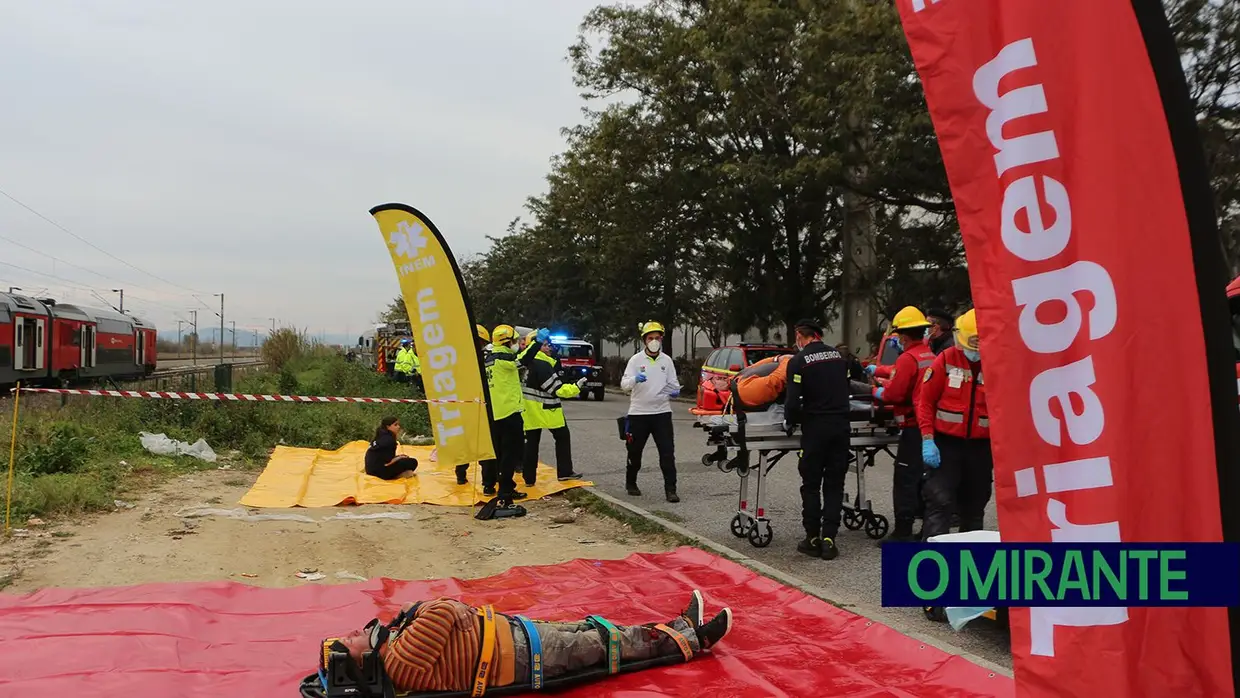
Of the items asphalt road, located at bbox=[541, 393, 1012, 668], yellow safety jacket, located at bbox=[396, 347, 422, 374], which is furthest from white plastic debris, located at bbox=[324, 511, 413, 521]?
yellow safety jacket, located at bbox=[396, 347, 422, 374]

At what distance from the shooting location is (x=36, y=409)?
45.1ft

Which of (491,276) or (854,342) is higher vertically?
(491,276)

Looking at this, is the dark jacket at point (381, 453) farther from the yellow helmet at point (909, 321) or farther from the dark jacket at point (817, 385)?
the yellow helmet at point (909, 321)

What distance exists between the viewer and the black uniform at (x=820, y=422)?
658 centimetres

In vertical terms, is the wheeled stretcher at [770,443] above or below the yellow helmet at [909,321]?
below

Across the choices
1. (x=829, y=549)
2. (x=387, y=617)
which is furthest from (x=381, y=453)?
(x=829, y=549)

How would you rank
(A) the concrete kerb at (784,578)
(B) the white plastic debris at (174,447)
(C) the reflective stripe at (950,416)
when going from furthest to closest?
(B) the white plastic debris at (174,447) < (C) the reflective stripe at (950,416) < (A) the concrete kerb at (784,578)

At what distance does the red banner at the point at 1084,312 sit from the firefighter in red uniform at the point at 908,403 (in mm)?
4245

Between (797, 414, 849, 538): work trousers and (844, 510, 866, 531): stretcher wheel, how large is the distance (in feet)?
3.16

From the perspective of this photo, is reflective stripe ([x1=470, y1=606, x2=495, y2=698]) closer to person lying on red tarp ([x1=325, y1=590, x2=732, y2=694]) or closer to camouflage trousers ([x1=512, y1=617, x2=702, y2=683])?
person lying on red tarp ([x1=325, y1=590, x2=732, y2=694])

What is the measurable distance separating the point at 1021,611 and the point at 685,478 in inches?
345

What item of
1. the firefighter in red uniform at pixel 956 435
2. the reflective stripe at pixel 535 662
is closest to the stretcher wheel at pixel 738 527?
the firefighter in red uniform at pixel 956 435

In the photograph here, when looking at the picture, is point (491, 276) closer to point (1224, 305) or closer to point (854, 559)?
point (854, 559)

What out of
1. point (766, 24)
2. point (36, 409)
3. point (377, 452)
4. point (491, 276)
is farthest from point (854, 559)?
point (491, 276)
